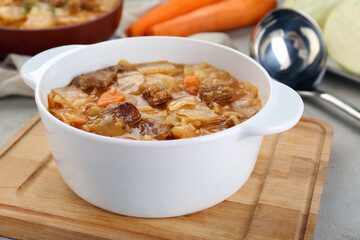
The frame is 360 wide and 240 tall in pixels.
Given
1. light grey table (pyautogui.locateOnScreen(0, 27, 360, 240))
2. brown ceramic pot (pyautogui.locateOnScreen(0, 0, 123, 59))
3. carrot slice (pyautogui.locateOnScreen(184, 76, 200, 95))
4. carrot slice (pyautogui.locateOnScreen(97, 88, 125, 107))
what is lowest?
light grey table (pyautogui.locateOnScreen(0, 27, 360, 240))

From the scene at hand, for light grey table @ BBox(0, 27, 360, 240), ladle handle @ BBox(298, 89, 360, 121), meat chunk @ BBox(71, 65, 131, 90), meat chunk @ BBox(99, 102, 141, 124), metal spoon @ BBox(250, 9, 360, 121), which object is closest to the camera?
meat chunk @ BBox(99, 102, 141, 124)

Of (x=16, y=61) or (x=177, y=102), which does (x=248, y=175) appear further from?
(x=16, y=61)

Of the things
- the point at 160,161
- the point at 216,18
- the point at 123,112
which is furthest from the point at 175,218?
the point at 216,18

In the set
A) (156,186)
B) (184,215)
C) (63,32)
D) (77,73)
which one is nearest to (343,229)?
(184,215)

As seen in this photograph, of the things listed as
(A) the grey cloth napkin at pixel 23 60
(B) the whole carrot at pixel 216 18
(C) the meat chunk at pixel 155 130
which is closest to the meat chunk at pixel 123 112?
(C) the meat chunk at pixel 155 130

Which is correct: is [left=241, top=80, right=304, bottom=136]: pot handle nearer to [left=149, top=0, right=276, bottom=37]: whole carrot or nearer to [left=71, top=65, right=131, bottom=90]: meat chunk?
[left=71, top=65, right=131, bottom=90]: meat chunk

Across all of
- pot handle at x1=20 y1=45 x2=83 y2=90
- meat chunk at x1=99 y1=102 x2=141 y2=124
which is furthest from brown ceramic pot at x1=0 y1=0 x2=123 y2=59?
meat chunk at x1=99 y1=102 x2=141 y2=124

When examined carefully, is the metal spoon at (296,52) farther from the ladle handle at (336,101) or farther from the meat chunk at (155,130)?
the meat chunk at (155,130)
